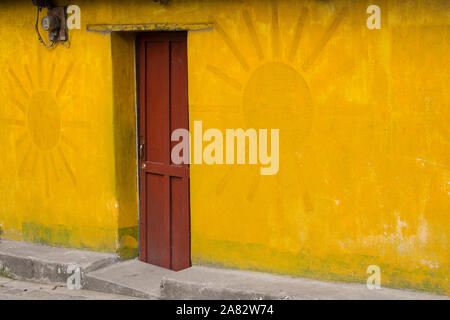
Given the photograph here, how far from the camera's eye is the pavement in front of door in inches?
235

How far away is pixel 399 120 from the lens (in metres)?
5.70

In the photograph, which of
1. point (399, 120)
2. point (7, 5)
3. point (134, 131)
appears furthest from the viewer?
point (7, 5)

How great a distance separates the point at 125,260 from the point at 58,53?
7.95 ft

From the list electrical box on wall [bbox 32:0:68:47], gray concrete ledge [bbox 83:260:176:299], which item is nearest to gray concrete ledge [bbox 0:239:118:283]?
gray concrete ledge [bbox 83:260:176:299]

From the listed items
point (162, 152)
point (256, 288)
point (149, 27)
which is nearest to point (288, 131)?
point (256, 288)

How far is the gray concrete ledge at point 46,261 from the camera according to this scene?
7.34m

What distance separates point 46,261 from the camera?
7445 mm

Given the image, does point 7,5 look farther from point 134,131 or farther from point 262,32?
point 262,32

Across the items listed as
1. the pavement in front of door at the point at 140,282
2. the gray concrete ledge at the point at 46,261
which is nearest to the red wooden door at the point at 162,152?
the pavement in front of door at the point at 140,282

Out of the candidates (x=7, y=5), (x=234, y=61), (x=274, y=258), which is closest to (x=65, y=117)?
(x=7, y=5)

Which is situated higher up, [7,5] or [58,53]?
Result: [7,5]

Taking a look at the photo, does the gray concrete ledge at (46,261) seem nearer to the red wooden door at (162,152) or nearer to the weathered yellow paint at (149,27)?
the red wooden door at (162,152)

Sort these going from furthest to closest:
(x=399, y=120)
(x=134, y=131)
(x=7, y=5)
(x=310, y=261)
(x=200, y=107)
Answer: (x=7, y=5)
(x=134, y=131)
(x=200, y=107)
(x=310, y=261)
(x=399, y=120)

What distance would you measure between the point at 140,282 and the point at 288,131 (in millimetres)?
2180
